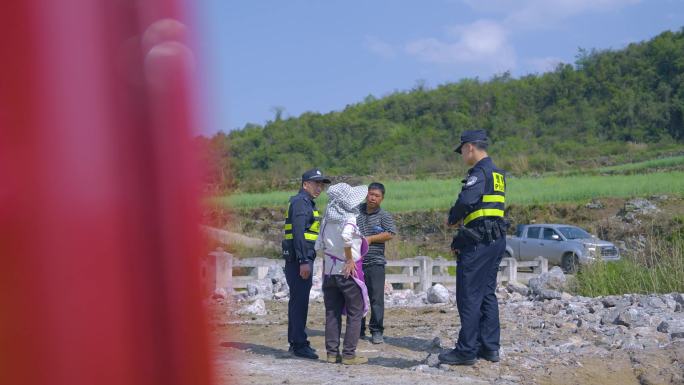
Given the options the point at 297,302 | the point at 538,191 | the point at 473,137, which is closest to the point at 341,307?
the point at 297,302

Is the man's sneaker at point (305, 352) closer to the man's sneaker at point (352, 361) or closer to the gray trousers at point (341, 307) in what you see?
the gray trousers at point (341, 307)

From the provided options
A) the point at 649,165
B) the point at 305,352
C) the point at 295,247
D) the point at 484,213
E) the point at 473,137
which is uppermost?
the point at 649,165

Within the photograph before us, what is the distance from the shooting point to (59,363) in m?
1.17

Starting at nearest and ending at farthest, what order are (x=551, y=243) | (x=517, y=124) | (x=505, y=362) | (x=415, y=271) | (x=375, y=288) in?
1. (x=505, y=362)
2. (x=375, y=288)
3. (x=415, y=271)
4. (x=551, y=243)
5. (x=517, y=124)

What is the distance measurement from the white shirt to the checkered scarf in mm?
52

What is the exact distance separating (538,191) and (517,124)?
107ft

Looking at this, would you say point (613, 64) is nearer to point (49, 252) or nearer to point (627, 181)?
point (627, 181)

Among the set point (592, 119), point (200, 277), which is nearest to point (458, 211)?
point (200, 277)

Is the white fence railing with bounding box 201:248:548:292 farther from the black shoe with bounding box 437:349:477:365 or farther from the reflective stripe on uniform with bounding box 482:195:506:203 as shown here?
the reflective stripe on uniform with bounding box 482:195:506:203

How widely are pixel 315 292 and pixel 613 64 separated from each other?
63.5 metres

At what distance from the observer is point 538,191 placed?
36875 millimetres

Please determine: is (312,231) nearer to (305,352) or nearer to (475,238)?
(305,352)

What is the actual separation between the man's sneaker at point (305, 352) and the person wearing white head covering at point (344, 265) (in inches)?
14.7

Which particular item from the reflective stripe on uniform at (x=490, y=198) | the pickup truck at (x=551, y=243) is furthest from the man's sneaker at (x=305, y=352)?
the pickup truck at (x=551, y=243)
